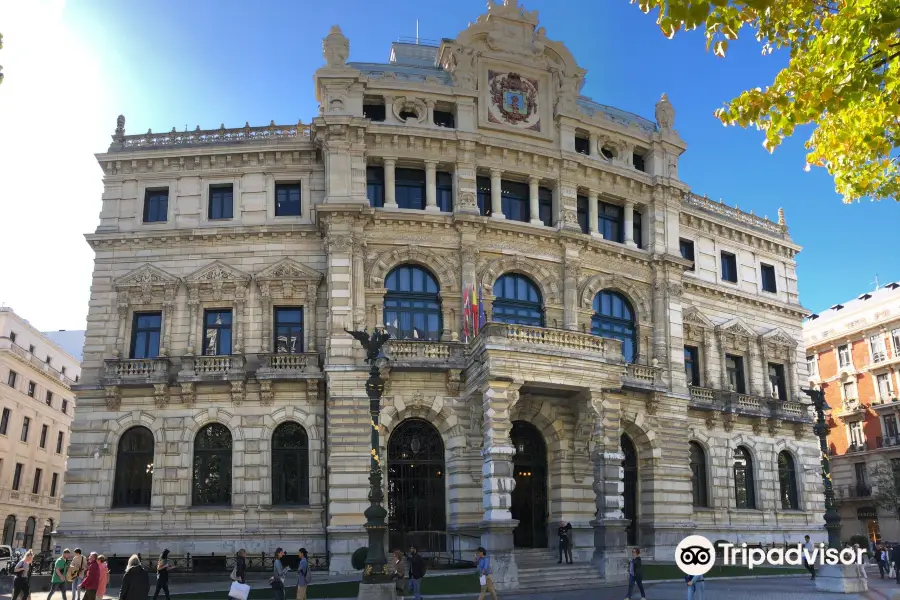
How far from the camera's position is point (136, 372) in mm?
34625

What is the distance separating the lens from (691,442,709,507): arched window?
4141cm

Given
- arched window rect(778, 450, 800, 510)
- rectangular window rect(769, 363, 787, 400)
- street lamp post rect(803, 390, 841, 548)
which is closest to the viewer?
street lamp post rect(803, 390, 841, 548)

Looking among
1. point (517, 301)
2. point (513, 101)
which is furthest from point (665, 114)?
point (517, 301)

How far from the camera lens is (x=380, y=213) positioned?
116ft

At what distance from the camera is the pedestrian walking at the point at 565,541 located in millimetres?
31734

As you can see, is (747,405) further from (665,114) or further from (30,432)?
(30,432)

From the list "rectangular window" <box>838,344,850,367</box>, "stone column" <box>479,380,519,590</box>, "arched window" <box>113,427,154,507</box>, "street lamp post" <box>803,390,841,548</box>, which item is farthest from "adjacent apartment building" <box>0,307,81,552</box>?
"rectangular window" <box>838,344,850,367</box>

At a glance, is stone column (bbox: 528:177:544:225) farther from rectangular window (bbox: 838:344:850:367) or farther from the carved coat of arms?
rectangular window (bbox: 838:344:850:367)

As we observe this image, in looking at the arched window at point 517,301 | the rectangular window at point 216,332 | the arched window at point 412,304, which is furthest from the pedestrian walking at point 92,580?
the arched window at point 517,301

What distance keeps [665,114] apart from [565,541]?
Result: 75.6 ft

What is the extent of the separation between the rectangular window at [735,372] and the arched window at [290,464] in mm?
23685

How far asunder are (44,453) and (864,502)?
61.7m

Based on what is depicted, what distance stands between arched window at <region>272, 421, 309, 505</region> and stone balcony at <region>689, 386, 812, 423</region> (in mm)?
19082

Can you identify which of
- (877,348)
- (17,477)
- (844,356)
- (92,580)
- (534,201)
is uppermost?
(534,201)
